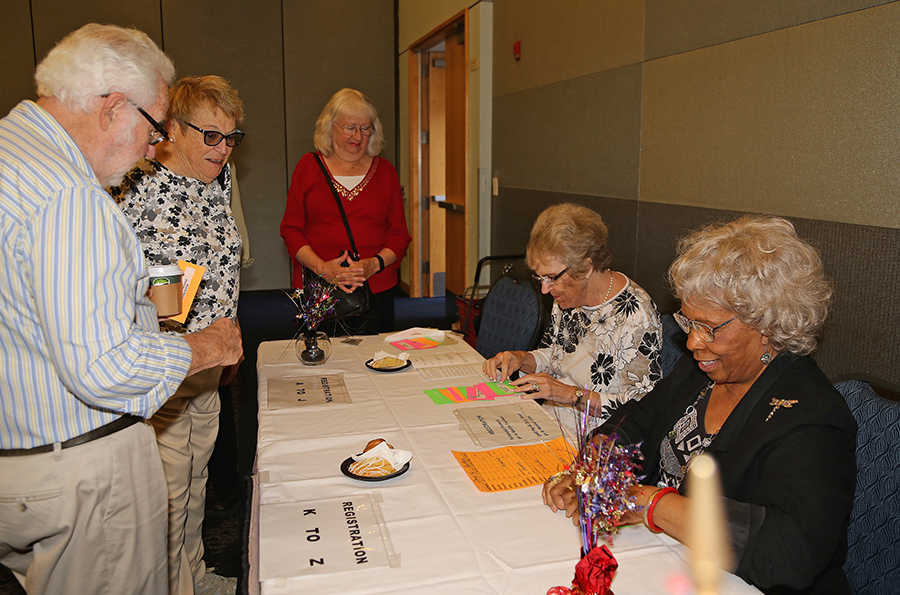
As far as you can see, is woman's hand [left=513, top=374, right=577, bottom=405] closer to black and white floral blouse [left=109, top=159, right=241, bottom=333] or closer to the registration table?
the registration table

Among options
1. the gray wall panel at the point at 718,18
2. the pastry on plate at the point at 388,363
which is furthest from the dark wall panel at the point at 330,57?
the pastry on plate at the point at 388,363

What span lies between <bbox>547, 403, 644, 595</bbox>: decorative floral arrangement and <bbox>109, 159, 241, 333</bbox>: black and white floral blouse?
5.13 ft

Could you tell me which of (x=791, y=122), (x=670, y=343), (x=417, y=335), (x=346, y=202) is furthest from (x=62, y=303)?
(x=791, y=122)

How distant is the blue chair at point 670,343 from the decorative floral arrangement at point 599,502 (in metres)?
1.38

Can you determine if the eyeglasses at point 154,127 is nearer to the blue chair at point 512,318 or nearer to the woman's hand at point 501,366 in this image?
the woman's hand at point 501,366

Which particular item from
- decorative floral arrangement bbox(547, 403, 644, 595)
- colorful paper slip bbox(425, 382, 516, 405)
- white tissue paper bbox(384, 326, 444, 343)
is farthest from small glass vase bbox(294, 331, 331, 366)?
decorative floral arrangement bbox(547, 403, 644, 595)

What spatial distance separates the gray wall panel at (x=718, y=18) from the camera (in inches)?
88.2

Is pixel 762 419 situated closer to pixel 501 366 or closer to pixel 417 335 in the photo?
pixel 501 366

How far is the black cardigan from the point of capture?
46.1 inches

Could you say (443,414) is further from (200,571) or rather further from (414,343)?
(200,571)

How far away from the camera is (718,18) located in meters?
2.70

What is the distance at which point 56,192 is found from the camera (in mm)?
1210

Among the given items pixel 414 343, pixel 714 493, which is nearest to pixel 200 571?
pixel 414 343

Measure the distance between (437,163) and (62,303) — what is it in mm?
6601
